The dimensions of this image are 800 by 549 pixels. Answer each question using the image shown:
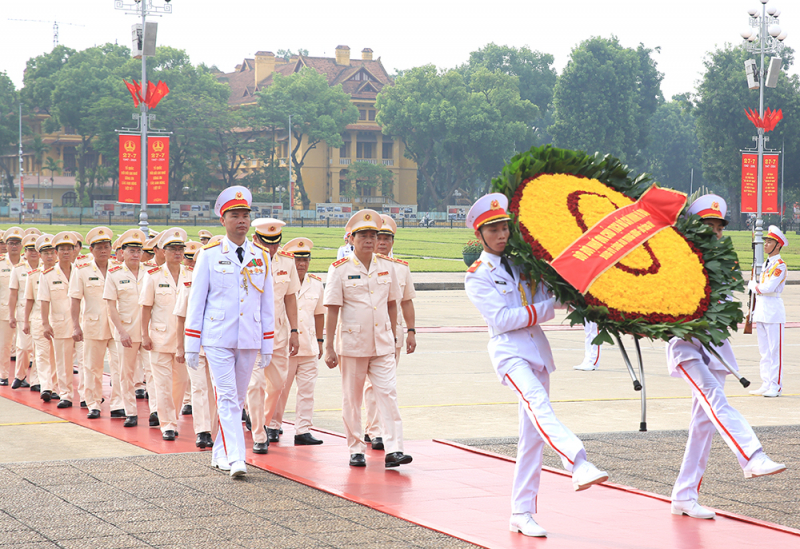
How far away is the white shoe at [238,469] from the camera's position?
633 centimetres

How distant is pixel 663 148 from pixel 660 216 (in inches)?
3915

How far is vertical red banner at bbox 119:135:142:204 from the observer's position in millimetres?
23734

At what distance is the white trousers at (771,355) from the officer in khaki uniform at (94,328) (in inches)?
280

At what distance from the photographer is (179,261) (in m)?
8.71

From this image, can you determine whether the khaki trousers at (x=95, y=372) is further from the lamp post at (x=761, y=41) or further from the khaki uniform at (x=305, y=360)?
the lamp post at (x=761, y=41)

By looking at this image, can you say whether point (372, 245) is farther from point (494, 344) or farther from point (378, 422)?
point (494, 344)

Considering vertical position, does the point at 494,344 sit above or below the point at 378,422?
above

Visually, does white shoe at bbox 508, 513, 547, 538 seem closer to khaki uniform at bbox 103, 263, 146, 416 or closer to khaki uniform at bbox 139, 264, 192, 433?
khaki uniform at bbox 139, 264, 192, 433

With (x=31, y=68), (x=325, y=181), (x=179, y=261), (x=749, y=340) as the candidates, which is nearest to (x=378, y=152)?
(x=325, y=181)

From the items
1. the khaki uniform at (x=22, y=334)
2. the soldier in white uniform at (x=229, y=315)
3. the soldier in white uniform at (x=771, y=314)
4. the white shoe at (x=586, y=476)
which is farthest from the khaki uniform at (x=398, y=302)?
the khaki uniform at (x=22, y=334)

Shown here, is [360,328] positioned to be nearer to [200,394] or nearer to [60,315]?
[200,394]

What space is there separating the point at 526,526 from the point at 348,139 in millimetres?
84845

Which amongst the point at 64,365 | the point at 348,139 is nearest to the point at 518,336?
the point at 64,365

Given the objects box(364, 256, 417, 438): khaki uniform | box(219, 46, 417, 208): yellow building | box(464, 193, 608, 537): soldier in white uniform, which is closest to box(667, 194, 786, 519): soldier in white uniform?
box(464, 193, 608, 537): soldier in white uniform
